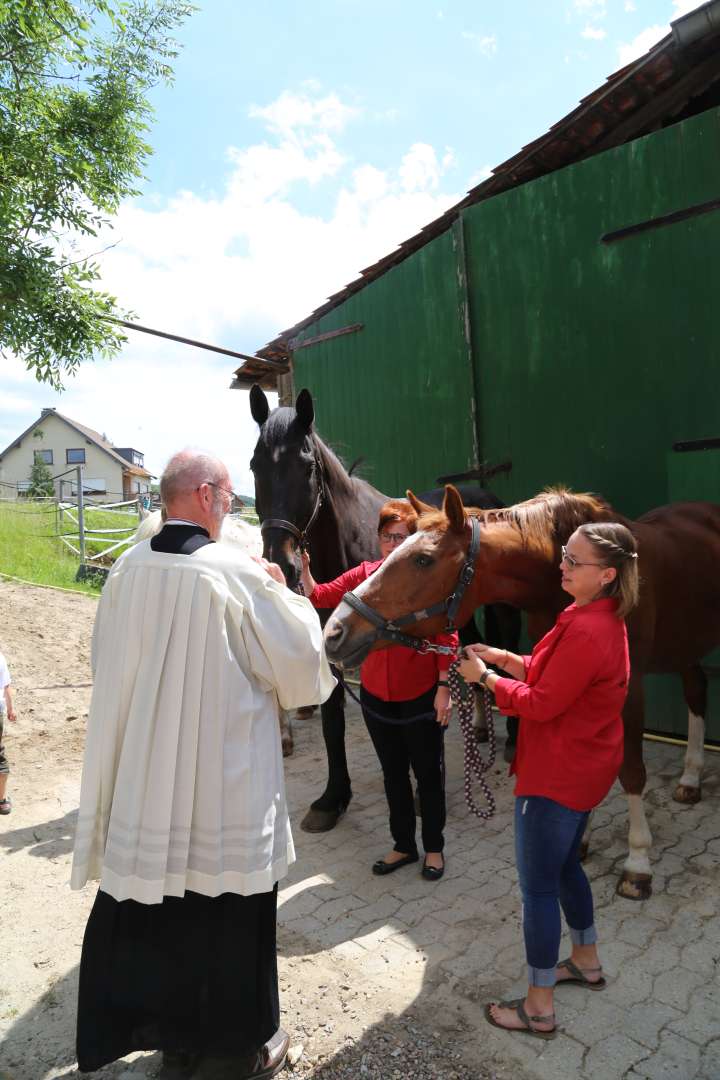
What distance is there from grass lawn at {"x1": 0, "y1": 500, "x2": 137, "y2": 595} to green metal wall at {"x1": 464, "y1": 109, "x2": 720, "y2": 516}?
25.1 feet

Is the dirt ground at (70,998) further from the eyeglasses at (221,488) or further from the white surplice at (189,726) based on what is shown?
the eyeglasses at (221,488)

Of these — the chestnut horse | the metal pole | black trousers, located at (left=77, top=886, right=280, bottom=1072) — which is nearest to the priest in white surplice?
black trousers, located at (left=77, top=886, right=280, bottom=1072)

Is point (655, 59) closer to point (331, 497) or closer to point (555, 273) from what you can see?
point (555, 273)

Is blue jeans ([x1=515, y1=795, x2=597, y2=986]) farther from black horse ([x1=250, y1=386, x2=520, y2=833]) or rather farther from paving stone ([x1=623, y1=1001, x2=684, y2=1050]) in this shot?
black horse ([x1=250, y1=386, x2=520, y2=833])

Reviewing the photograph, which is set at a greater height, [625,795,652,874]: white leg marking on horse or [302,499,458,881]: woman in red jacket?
[302,499,458,881]: woman in red jacket

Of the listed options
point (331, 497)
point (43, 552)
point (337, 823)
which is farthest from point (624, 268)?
point (43, 552)

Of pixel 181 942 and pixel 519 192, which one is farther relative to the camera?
pixel 519 192

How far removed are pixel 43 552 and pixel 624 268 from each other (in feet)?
41.0

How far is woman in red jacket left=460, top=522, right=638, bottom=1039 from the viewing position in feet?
6.48

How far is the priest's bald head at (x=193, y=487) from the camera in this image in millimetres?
1995

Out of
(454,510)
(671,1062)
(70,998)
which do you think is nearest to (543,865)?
(671,1062)

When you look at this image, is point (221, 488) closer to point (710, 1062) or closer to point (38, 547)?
point (710, 1062)

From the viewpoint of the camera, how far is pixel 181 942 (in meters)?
1.94

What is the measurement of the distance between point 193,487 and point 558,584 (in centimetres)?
167
